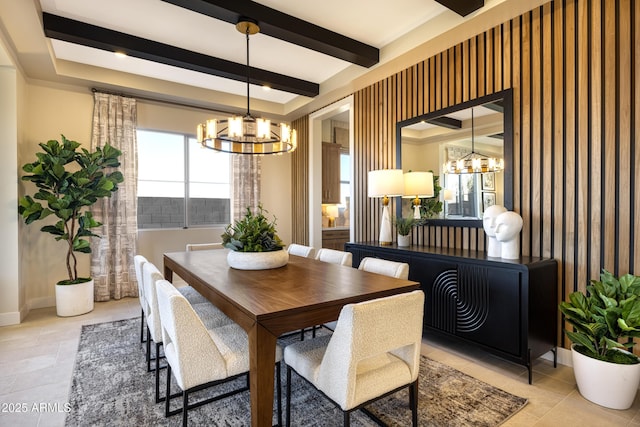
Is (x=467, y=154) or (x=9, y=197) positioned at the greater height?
(x=467, y=154)

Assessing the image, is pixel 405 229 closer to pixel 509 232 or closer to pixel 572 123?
pixel 509 232

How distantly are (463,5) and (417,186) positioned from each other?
5.47 feet

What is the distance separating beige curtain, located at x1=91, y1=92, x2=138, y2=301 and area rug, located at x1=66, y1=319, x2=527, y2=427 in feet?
6.75

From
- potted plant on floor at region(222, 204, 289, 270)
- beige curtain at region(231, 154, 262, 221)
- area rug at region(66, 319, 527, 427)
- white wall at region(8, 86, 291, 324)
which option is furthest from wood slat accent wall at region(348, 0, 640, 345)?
white wall at region(8, 86, 291, 324)

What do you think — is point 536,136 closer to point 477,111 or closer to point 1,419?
point 477,111

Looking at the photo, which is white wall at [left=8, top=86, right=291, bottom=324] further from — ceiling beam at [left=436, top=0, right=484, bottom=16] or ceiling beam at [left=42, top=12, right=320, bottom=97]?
ceiling beam at [left=436, top=0, right=484, bottom=16]

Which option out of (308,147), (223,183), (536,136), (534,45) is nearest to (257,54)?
(308,147)

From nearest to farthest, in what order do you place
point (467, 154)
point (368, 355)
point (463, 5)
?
point (368, 355) < point (463, 5) < point (467, 154)

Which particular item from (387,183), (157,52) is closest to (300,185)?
(387,183)

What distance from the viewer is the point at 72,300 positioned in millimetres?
3824

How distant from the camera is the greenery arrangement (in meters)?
3.45

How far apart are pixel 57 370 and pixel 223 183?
3.53 meters

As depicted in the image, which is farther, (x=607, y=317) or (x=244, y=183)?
(x=244, y=183)

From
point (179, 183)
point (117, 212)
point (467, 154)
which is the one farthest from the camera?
point (179, 183)
